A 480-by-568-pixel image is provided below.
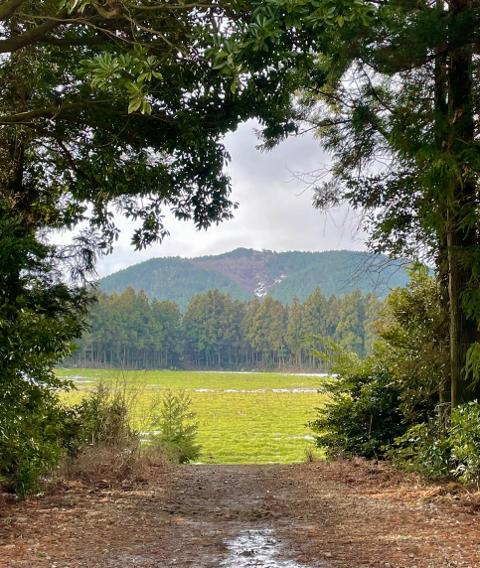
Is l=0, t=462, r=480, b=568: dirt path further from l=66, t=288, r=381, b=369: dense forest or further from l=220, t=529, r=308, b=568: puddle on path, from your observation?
l=66, t=288, r=381, b=369: dense forest

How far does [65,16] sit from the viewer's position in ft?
18.8

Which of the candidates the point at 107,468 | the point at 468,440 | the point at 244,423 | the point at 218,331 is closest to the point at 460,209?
the point at 468,440

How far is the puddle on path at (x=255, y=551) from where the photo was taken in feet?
14.6

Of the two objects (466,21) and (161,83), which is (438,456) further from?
(161,83)

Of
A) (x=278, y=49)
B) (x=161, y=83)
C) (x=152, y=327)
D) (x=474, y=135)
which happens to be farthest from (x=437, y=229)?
(x=152, y=327)

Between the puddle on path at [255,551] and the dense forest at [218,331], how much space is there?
9293 cm

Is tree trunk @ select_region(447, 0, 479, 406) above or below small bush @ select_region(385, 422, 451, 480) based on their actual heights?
above

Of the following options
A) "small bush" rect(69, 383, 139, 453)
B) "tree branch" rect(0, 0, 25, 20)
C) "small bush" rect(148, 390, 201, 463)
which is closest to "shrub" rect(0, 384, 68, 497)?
"small bush" rect(69, 383, 139, 453)

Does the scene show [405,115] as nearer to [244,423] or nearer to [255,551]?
[255,551]

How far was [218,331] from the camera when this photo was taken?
12712 cm

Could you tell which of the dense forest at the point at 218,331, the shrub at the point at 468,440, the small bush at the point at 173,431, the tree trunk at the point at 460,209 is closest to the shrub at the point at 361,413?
the tree trunk at the point at 460,209

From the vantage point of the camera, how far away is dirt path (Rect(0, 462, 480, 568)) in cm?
463

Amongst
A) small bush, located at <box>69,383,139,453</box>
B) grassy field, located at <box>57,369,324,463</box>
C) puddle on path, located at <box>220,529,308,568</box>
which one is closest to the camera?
puddle on path, located at <box>220,529,308,568</box>

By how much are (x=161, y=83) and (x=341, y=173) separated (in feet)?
11.5
